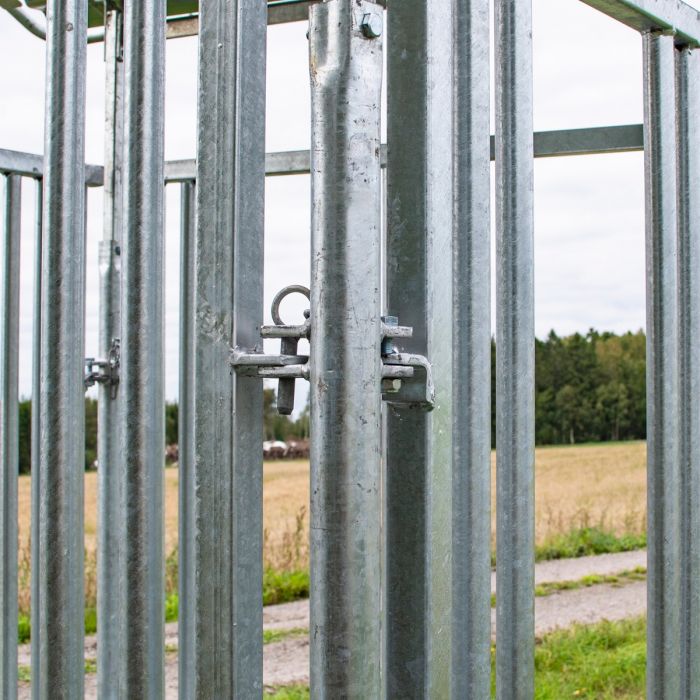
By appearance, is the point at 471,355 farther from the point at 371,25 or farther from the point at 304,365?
the point at 371,25

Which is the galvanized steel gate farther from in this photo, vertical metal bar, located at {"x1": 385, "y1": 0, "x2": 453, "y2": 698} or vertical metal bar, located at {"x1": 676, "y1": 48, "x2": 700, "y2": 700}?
vertical metal bar, located at {"x1": 676, "y1": 48, "x2": 700, "y2": 700}

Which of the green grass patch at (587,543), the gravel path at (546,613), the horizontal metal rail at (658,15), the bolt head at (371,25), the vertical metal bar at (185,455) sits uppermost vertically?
the horizontal metal rail at (658,15)

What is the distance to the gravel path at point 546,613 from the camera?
6992 mm

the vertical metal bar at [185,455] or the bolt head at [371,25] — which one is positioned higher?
the bolt head at [371,25]

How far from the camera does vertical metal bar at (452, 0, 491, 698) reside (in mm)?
1742

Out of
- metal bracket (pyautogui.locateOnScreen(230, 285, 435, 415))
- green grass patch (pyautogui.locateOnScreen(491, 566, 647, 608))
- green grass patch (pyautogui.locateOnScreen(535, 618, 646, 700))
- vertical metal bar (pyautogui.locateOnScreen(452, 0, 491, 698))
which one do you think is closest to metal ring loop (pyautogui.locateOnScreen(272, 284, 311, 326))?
metal bracket (pyautogui.locateOnScreen(230, 285, 435, 415))

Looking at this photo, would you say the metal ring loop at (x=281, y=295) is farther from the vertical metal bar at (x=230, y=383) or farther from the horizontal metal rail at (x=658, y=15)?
the horizontal metal rail at (x=658, y=15)

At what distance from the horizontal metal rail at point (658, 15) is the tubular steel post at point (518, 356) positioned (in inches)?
16.7

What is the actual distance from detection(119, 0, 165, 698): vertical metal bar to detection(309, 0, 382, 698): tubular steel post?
1.87ft

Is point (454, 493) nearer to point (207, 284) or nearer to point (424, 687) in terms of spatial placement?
point (424, 687)

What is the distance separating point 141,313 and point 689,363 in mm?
1466

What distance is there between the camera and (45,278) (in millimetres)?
1889

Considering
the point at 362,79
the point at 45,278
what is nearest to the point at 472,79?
the point at 362,79

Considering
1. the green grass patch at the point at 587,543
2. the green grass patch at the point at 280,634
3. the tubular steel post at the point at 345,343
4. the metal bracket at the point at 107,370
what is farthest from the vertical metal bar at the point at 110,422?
the green grass patch at the point at 587,543
